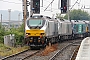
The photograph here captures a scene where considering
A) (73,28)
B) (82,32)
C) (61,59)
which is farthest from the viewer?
(82,32)

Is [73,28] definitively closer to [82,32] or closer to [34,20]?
[82,32]

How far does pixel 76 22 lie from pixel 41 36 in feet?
86.2

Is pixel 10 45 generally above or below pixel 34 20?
below

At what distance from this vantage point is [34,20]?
25.7 metres

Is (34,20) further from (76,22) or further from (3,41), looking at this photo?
(76,22)

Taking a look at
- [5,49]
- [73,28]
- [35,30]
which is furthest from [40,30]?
[73,28]

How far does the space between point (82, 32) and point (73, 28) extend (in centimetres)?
506

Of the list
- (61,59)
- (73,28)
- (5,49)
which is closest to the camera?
(61,59)

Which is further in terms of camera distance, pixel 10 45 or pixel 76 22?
pixel 76 22

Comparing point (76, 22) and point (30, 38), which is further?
point (76, 22)

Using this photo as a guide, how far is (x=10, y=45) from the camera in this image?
27.3m

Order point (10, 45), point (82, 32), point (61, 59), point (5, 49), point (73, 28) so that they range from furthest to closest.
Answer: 1. point (82, 32)
2. point (73, 28)
3. point (10, 45)
4. point (5, 49)
5. point (61, 59)

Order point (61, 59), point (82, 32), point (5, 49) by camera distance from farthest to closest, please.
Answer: point (82, 32), point (5, 49), point (61, 59)

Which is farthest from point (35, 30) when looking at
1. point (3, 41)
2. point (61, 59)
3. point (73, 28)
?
point (73, 28)
